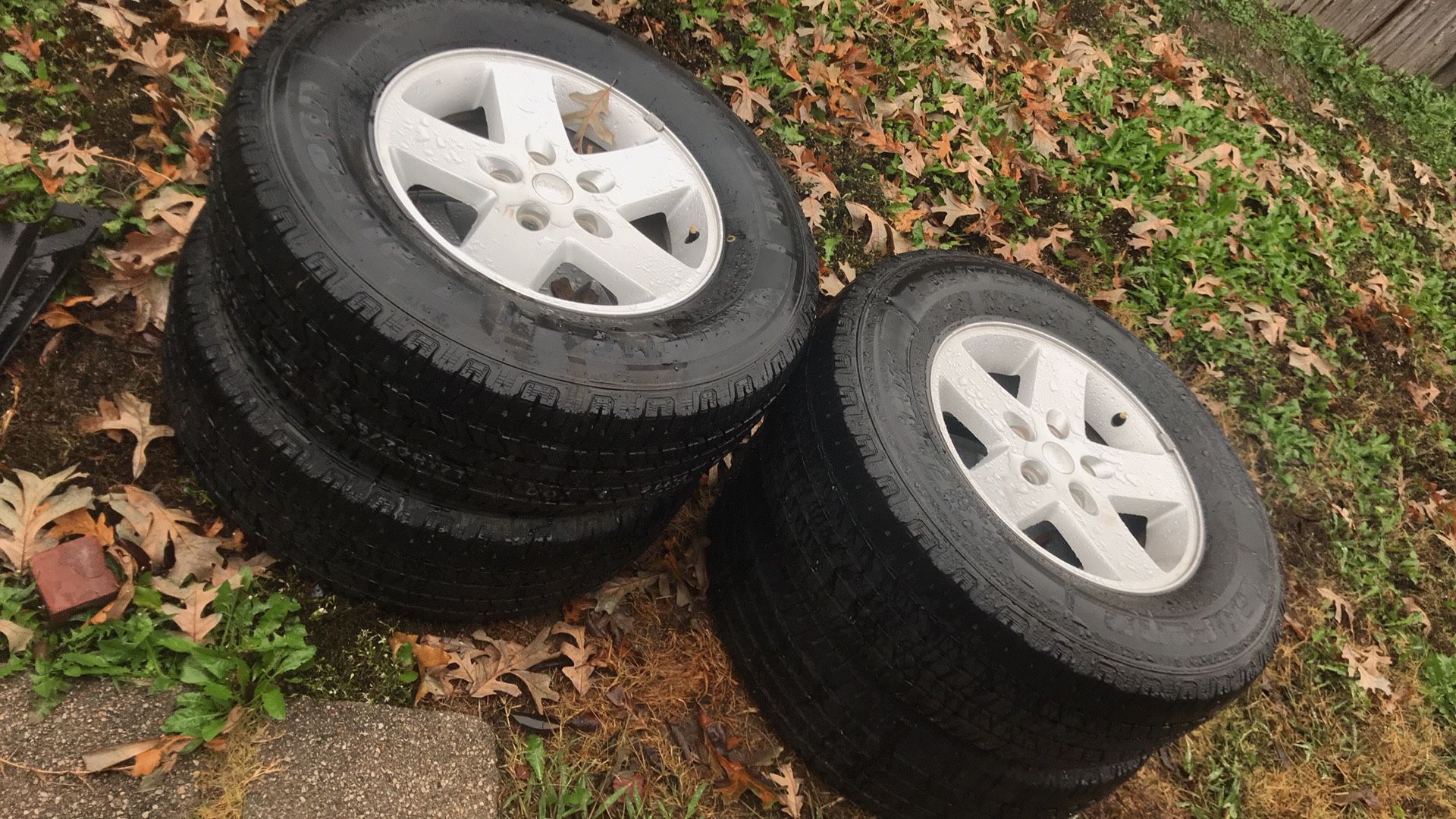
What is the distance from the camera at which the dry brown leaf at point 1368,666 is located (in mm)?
4180

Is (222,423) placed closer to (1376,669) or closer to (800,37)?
(800,37)

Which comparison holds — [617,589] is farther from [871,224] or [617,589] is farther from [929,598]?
[871,224]

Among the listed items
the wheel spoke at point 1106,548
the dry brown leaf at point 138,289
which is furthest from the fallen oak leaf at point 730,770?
the dry brown leaf at point 138,289

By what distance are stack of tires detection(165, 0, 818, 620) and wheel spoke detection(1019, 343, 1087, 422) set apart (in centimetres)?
104

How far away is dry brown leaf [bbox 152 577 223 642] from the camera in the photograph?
7.40 ft

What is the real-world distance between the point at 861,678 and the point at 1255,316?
442 centimetres

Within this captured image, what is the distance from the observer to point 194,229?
8.29 ft

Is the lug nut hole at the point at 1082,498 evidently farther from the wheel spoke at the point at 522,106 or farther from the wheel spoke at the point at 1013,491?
the wheel spoke at the point at 522,106

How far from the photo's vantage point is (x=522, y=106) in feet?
8.87

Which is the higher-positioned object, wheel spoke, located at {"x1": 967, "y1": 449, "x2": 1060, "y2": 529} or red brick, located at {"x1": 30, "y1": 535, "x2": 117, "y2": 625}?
wheel spoke, located at {"x1": 967, "y1": 449, "x2": 1060, "y2": 529}

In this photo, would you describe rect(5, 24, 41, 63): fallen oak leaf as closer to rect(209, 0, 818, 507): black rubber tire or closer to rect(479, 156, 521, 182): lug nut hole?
rect(209, 0, 818, 507): black rubber tire

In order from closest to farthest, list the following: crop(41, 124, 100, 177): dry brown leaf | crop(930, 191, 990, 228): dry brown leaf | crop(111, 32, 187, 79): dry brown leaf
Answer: crop(41, 124, 100, 177): dry brown leaf, crop(111, 32, 187, 79): dry brown leaf, crop(930, 191, 990, 228): dry brown leaf

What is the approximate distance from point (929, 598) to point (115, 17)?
367 cm

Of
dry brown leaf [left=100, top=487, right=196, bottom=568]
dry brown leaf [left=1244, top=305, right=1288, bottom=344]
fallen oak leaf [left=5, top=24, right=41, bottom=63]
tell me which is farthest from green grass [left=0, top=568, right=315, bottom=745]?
dry brown leaf [left=1244, top=305, right=1288, bottom=344]
